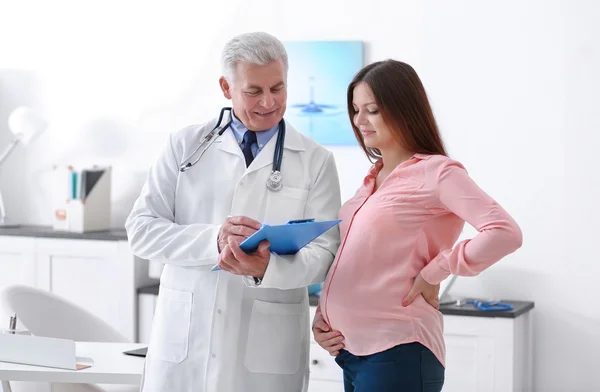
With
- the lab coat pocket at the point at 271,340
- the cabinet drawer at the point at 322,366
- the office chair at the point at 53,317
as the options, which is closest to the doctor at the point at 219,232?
the lab coat pocket at the point at 271,340

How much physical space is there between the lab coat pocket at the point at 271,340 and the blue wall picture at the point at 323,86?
2.17 meters

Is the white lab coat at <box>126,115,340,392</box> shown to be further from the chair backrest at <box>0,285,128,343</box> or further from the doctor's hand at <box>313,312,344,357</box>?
the chair backrest at <box>0,285,128,343</box>

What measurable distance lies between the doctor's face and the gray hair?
1 centimetres

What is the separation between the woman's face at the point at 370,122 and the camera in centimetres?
219

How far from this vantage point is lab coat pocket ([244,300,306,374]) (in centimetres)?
225

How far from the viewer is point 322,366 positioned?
3.95 metres

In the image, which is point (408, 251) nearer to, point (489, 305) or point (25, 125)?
point (489, 305)

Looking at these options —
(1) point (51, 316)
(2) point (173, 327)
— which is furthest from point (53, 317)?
(2) point (173, 327)

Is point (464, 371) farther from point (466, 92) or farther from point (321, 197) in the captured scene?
point (321, 197)

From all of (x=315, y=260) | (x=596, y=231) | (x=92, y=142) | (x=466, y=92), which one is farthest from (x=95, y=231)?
(x=315, y=260)

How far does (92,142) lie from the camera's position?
4.91 metres

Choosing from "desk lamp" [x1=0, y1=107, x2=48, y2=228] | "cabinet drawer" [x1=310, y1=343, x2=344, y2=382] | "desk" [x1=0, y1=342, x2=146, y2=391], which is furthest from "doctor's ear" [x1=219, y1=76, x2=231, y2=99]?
"desk lamp" [x1=0, y1=107, x2=48, y2=228]

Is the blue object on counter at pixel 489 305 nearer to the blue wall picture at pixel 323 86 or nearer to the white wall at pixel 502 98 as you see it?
the white wall at pixel 502 98

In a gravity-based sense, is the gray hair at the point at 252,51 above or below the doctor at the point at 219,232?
above
